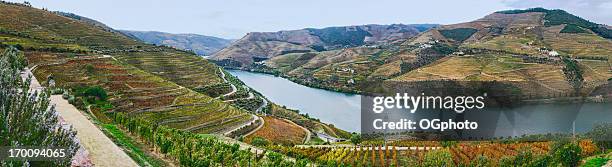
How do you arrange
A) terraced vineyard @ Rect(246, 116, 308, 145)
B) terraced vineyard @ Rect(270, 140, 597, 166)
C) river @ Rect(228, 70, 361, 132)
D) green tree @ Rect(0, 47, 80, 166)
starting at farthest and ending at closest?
river @ Rect(228, 70, 361, 132) → terraced vineyard @ Rect(246, 116, 308, 145) → terraced vineyard @ Rect(270, 140, 597, 166) → green tree @ Rect(0, 47, 80, 166)

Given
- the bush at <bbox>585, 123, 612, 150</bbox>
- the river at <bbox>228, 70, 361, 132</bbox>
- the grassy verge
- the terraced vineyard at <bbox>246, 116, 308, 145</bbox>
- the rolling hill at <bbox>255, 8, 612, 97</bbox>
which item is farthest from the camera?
the rolling hill at <bbox>255, 8, 612, 97</bbox>

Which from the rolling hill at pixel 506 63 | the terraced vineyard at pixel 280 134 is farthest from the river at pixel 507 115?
the terraced vineyard at pixel 280 134

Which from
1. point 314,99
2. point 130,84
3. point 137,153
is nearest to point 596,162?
point 137,153

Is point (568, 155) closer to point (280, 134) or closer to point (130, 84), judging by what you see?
point (280, 134)

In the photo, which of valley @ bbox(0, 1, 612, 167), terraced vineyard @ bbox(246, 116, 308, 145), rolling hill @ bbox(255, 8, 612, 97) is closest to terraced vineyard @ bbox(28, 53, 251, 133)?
valley @ bbox(0, 1, 612, 167)

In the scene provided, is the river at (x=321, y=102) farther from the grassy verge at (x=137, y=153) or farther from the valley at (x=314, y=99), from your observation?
the grassy verge at (x=137, y=153)

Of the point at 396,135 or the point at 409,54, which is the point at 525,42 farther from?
the point at 396,135

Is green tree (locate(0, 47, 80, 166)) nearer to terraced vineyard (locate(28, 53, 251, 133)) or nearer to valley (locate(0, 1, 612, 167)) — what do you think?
valley (locate(0, 1, 612, 167))

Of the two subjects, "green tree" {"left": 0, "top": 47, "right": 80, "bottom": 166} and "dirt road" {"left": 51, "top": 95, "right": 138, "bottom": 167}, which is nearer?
"green tree" {"left": 0, "top": 47, "right": 80, "bottom": 166}
